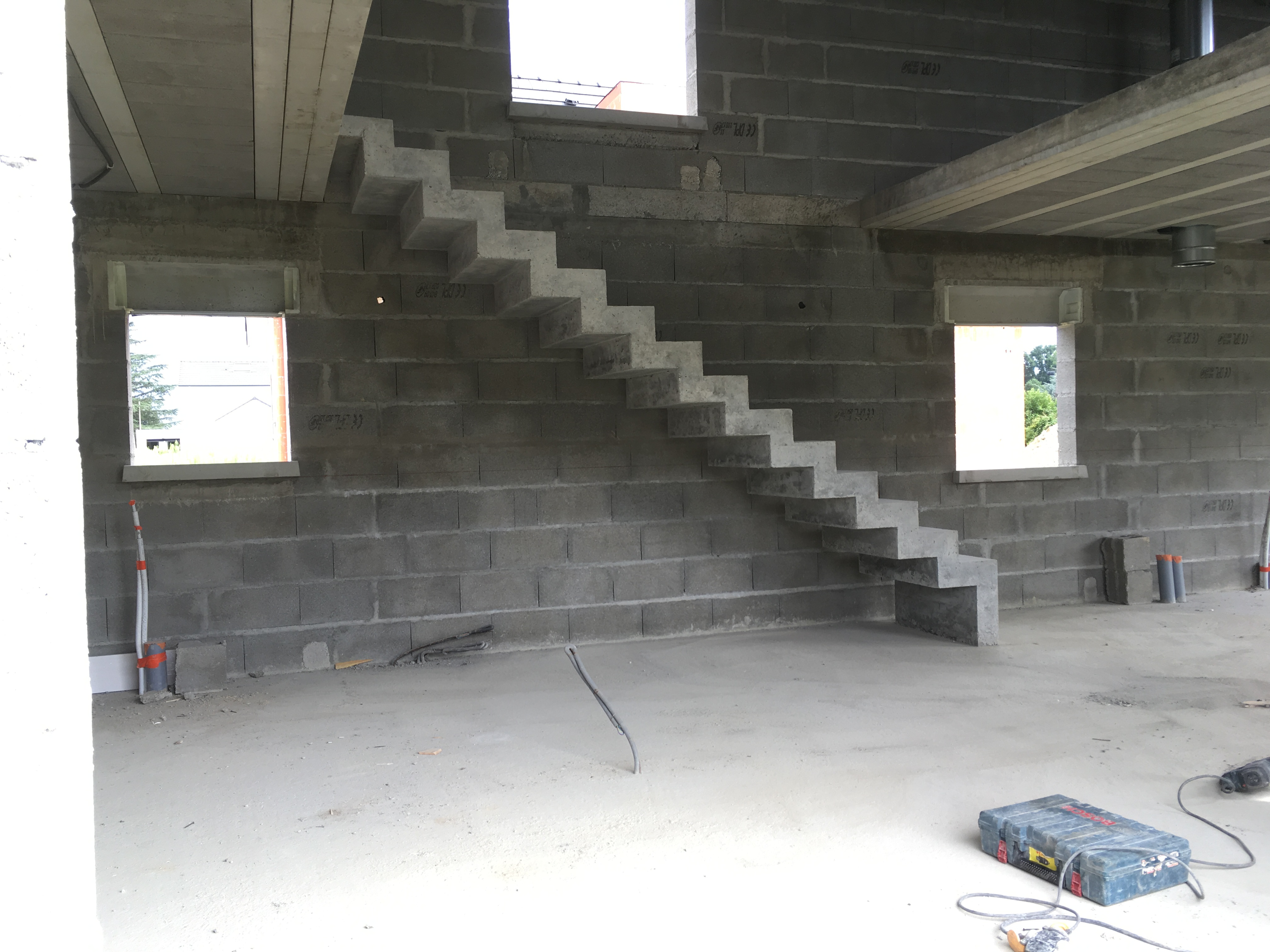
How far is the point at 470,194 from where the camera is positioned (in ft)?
16.5

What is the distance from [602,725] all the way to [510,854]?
1422mm

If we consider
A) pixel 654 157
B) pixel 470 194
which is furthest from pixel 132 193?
pixel 654 157

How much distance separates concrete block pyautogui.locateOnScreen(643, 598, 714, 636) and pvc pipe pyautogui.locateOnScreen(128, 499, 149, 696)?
287cm

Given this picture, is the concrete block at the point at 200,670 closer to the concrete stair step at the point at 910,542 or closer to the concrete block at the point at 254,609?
the concrete block at the point at 254,609

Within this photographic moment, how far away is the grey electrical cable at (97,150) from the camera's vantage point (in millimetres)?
4109

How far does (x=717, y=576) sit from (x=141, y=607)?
3454 mm

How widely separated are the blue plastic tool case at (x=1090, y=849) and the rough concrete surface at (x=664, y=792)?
0.06m

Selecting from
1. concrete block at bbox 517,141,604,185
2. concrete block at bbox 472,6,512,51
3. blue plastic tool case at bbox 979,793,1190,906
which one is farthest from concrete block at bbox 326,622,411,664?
blue plastic tool case at bbox 979,793,1190,906

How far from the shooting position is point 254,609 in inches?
222

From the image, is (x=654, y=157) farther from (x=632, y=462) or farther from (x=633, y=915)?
(x=633, y=915)

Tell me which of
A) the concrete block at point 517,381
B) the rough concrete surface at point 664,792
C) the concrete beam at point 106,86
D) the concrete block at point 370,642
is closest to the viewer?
the rough concrete surface at point 664,792

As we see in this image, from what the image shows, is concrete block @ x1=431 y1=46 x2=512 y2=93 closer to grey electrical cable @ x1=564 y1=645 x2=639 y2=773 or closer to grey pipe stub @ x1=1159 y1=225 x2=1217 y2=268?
grey electrical cable @ x1=564 y1=645 x2=639 y2=773

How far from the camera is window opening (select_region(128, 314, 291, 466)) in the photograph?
561 cm

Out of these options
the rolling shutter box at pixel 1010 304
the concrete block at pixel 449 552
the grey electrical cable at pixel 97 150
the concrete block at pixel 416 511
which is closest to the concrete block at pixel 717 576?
A: the concrete block at pixel 449 552
